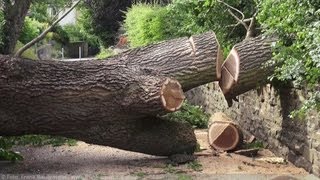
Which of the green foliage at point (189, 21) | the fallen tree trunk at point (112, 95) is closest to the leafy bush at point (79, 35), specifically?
the green foliage at point (189, 21)

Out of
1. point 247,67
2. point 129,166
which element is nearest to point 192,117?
point 247,67

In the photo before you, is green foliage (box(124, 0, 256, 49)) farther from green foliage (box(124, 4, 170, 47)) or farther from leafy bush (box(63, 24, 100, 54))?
leafy bush (box(63, 24, 100, 54))

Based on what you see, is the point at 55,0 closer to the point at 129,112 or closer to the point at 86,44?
the point at 129,112

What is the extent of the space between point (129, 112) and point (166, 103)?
24.2 inches

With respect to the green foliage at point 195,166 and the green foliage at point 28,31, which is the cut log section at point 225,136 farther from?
the green foliage at point 28,31

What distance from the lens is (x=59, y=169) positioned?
Result: 6742 millimetres

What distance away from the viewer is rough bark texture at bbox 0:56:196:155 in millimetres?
6488

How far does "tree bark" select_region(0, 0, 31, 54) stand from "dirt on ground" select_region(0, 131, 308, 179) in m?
4.48

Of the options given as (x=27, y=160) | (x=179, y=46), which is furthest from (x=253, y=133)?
(x=27, y=160)

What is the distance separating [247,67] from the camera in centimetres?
730

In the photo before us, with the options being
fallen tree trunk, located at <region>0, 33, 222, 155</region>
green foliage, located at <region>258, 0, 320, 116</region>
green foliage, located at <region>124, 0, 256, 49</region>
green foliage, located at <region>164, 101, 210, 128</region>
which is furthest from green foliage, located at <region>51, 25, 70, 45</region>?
green foliage, located at <region>258, 0, 320, 116</region>

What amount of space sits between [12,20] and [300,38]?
8037 millimetres

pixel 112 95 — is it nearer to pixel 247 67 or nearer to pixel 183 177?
pixel 183 177

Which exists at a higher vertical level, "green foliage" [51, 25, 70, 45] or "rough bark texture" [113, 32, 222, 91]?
"rough bark texture" [113, 32, 222, 91]
